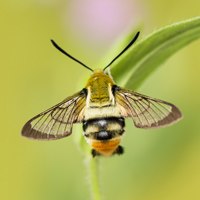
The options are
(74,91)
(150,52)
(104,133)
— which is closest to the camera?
(104,133)

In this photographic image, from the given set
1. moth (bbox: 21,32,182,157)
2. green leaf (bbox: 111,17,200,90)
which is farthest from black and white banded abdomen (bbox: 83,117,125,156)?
green leaf (bbox: 111,17,200,90)

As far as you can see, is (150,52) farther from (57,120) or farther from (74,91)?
(74,91)

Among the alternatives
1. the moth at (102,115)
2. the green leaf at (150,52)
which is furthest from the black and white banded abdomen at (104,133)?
the green leaf at (150,52)

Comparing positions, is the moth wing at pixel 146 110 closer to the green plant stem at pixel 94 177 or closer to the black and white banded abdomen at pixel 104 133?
A: the black and white banded abdomen at pixel 104 133

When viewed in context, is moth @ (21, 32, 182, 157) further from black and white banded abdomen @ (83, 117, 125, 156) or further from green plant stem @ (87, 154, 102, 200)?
green plant stem @ (87, 154, 102, 200)

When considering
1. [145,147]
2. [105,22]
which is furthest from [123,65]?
[105,22]

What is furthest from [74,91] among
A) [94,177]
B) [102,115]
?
[102,115]
